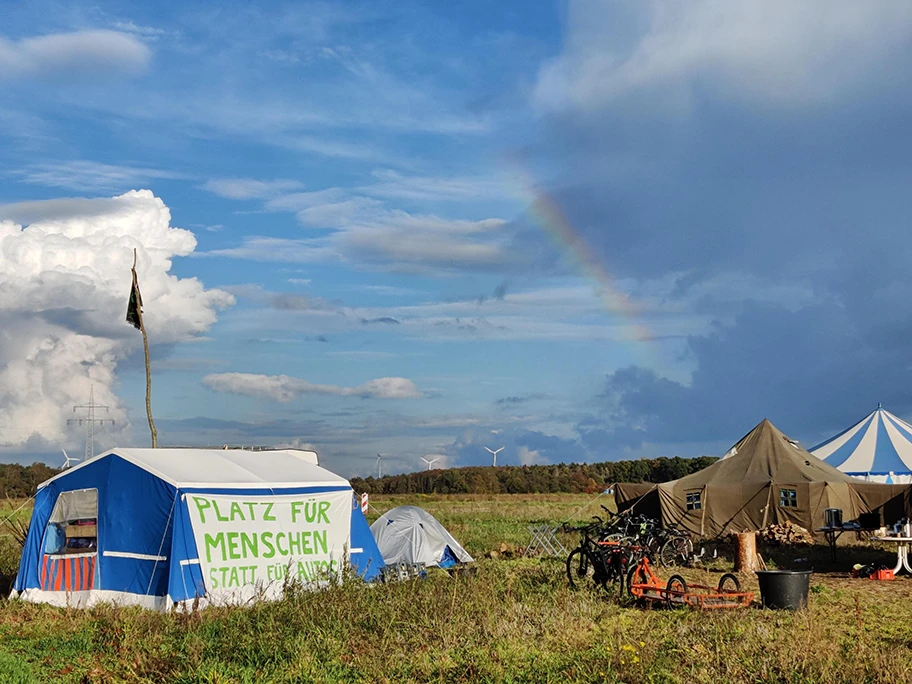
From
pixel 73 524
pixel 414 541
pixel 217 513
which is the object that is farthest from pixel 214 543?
pixel 414 541

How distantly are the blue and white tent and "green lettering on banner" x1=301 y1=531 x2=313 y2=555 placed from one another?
2 centimetres

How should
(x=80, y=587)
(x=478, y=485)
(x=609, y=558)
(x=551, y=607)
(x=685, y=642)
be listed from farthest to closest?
(x=478, y=485)
(x=80, y=587)
(x=609, y=558)
(x=551, y=607)
(x=685, y=642)

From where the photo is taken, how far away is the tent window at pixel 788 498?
25.9 metres

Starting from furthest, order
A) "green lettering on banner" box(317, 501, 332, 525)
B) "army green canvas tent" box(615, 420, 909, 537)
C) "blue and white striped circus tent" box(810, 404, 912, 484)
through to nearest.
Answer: "blue and white striped circus tent" box(810, 404, 912, 484) → "army green canvas tent" box(615, 420, 909, 537) → "green lettering on banner" box(317, 501, 332, 525)

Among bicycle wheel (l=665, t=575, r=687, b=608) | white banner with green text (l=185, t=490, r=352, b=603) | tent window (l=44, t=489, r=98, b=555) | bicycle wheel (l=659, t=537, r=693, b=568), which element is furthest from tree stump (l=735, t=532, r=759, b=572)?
tent window (l=44, t=489, r=98, b=555)

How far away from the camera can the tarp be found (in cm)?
2133

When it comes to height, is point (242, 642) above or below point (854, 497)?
below

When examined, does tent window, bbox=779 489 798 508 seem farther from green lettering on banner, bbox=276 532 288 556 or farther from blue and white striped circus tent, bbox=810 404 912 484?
green lettering on banner, bbox=276 532 288 556

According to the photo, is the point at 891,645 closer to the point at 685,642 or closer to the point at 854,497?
the point at 685,642

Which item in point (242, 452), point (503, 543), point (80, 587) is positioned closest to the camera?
point (80, 587)

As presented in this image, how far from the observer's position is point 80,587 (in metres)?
16.7

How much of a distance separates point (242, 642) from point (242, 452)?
854 centimetres

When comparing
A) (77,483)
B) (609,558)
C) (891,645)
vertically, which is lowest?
(891,645)

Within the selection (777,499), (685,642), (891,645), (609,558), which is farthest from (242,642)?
(777,499)
